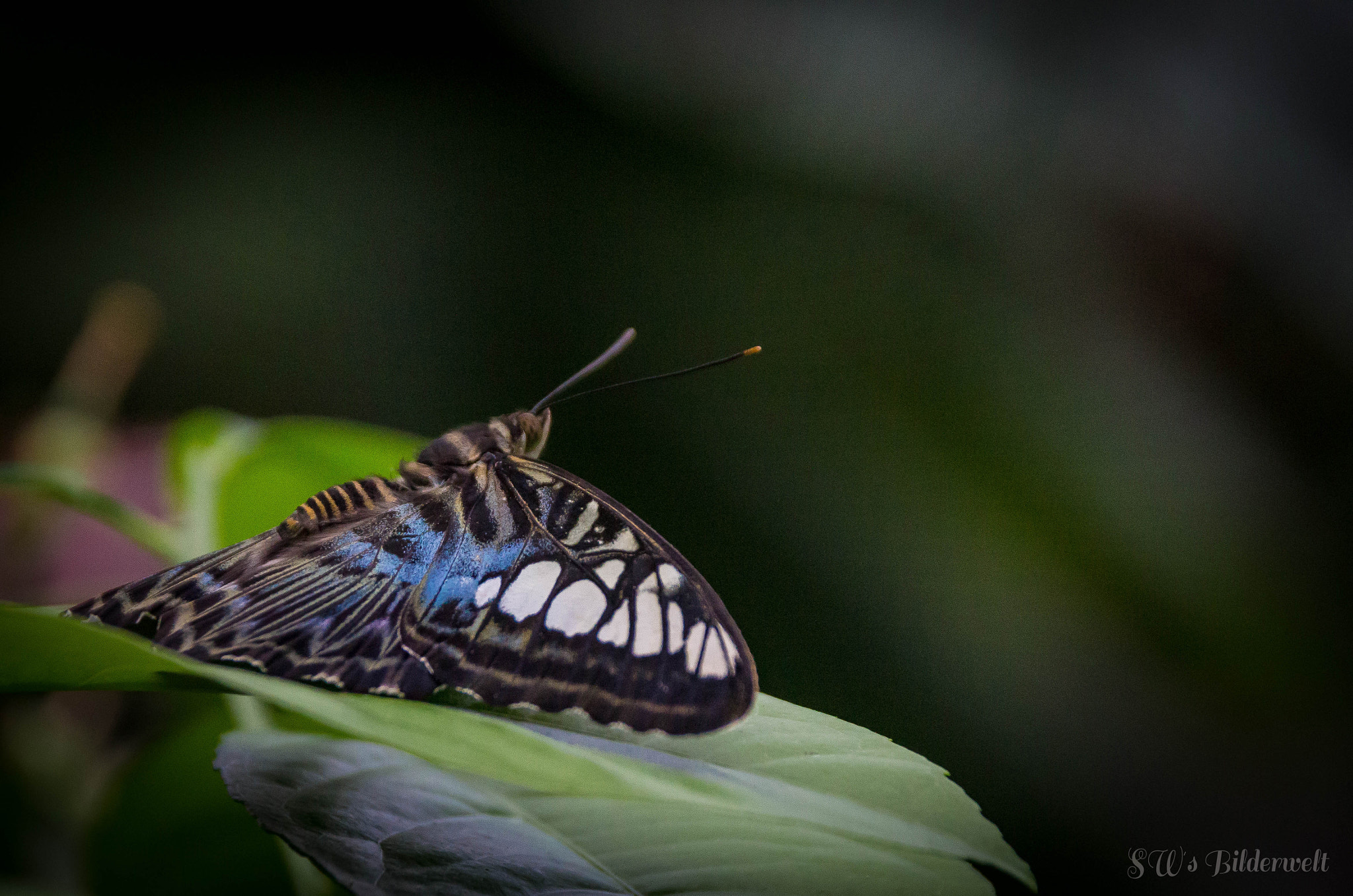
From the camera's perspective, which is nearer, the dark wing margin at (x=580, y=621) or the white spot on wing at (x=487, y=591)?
the dark wing margin at (x=580, y=621)

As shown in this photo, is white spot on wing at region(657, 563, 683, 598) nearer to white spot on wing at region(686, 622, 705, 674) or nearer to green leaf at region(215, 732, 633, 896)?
white spot on wing at region(686, 622, 705, 674)

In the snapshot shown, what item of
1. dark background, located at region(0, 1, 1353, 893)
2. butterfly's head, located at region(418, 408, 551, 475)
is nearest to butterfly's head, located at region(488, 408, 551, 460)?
butterfly's head, located at region(418, 408, 551, 475)

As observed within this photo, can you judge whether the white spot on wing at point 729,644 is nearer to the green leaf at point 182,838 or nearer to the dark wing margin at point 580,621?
the dark wing margin at point 580,621

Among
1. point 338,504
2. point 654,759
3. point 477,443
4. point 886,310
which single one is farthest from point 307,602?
point 886,310

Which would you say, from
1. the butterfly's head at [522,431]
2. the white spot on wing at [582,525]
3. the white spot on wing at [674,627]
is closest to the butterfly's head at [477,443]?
the butterfly's head at [522,431]

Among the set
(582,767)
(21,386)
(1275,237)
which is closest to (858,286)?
(1275,237)

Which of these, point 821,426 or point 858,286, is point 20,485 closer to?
point 821,426

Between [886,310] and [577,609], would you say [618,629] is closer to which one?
[577,609]
